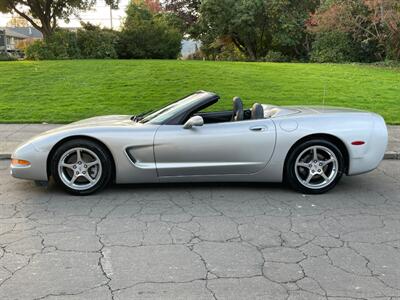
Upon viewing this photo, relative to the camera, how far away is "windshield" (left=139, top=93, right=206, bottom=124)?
5609mm

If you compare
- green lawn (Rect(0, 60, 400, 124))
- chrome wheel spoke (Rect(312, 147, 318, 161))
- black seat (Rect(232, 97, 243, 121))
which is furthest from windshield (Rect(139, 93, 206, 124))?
green lawn (Rect(0, 60, 400, 124))

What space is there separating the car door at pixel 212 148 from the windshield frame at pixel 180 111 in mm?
109

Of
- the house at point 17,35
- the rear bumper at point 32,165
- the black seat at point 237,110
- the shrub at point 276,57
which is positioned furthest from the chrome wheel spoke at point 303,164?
the house at point 17,35

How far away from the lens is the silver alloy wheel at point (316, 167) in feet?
18.3

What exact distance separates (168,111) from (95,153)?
1.00 metres

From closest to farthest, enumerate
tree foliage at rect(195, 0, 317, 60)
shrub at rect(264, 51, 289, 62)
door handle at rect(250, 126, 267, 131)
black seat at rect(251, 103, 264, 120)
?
door handle at rect(250, 126, 267, 131)
black seat at rect(251, 103, 264, 120)
tree foliage at rect(195, 0, 317, 60)
shrub at rect(264, 51, 289, 62)

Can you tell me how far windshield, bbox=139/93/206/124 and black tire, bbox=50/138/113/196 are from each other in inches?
26.7

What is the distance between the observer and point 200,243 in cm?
410

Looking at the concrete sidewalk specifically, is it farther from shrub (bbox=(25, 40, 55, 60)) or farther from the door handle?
shrub (bbox=(25, 40, 55, 60))

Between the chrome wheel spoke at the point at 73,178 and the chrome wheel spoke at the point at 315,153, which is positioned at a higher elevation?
the chrome wheel spoke at the point at 315,153

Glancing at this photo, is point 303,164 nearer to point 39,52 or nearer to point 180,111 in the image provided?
point 180,111

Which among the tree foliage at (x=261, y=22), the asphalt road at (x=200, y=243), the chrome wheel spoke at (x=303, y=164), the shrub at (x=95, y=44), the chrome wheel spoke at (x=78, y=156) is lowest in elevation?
the asphalt road at (x=200, y=243)

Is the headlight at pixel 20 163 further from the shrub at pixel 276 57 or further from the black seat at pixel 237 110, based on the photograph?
the shrub at pixel 276 57

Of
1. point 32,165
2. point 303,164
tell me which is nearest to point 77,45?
point 32,165
